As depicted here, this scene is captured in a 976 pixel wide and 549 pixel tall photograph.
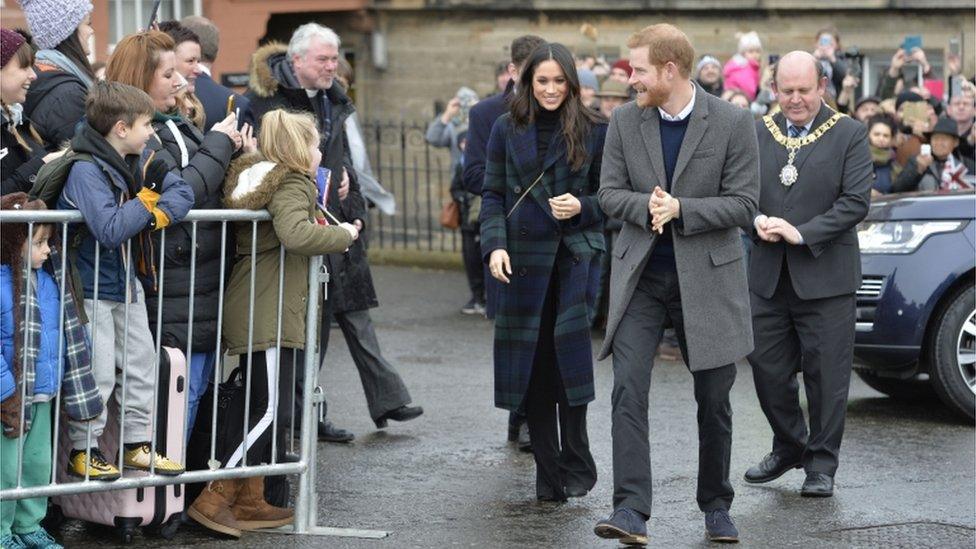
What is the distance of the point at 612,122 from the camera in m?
7.45

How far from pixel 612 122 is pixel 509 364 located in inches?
49.3

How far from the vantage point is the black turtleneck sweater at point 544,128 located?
8023 mm

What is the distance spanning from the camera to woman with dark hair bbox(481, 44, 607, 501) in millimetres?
7961

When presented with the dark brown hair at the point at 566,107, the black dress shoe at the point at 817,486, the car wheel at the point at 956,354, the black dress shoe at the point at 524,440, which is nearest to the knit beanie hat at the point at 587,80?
the car wheel at the point at 956,354

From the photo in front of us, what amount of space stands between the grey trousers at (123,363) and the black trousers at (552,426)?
1849 mm

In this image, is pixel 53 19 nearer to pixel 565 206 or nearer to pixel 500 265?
pixel 500 265

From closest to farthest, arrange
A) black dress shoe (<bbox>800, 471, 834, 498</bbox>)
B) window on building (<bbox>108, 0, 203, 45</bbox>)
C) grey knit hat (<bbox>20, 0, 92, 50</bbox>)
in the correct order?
grey knit hat (<bbox>20, 0, 92, 50</bbox>), black dress shoe (<bbox>800, 471, 834, 498</bbox>), window on building (<bbox>108, 0, 203, 45</bbox>)

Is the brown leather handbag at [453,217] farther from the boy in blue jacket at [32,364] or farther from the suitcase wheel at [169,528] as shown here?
the boy in blue jacket at [32,364]

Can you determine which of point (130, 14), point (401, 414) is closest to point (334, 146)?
point (401, 414)

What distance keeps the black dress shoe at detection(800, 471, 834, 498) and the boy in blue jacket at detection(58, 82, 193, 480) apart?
2866 millimetres

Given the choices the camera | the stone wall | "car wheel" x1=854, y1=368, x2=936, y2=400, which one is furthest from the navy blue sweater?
the stone wall

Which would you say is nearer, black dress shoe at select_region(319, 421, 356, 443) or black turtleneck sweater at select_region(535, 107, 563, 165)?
black turtleneck sweater at select_region(535, 107, 563, 165)

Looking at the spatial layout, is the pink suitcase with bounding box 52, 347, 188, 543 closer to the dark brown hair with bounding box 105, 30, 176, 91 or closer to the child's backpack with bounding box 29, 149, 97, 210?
the child's backpack with bounding box 29, 149, 97, 210

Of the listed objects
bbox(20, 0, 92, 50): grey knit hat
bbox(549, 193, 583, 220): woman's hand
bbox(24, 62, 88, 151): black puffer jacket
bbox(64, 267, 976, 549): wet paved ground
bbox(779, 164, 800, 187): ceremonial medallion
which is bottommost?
bbox(64, 267, 976, 549): wet paved ground
